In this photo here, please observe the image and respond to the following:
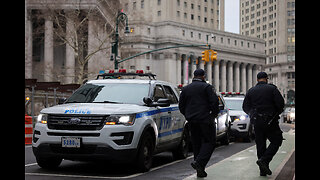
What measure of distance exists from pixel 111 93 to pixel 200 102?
236 centimetres

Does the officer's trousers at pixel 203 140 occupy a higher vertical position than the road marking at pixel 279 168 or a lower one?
higher

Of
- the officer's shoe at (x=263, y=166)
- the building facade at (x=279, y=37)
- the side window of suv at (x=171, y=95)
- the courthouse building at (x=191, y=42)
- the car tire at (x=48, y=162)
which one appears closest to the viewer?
the officer's shoe at (x=263, y=166)

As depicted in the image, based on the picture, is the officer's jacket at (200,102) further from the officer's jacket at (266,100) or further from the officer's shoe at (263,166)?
the officer's shoe at (263,166)

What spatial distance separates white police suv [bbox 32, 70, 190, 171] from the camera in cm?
907

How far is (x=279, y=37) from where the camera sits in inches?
6299

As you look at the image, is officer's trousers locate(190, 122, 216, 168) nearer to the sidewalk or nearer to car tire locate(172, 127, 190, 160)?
the sidewalk

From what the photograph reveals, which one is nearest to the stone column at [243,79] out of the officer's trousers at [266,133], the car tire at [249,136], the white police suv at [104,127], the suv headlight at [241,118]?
the car tire at [249,136]

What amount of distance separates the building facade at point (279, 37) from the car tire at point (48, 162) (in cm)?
14482

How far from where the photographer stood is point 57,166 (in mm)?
10352

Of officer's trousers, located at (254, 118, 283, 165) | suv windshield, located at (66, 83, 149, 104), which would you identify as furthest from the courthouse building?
officer's trousers, located at (254, 118, 283, 165)

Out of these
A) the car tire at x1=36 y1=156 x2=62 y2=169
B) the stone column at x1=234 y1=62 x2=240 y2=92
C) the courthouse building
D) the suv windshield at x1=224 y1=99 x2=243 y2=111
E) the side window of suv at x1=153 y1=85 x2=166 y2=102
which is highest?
the courthouse building

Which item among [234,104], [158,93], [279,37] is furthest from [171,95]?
[279,37]

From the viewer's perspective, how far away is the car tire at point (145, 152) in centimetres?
959

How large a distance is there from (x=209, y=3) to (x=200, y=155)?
5006 inches
